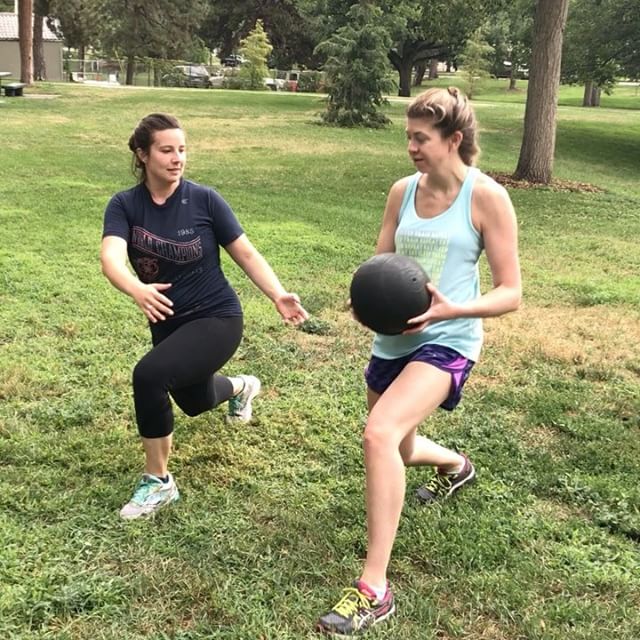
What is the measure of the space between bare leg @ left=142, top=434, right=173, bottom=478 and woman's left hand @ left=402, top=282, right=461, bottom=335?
144cm

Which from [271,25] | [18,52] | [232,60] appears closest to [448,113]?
[18,52]

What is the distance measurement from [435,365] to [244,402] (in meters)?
1.87

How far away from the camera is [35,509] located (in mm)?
3727

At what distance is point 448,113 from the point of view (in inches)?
118

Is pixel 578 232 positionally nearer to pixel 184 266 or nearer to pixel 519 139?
pixel 184 266

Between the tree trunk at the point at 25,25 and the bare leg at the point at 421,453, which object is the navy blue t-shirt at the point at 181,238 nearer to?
the bare leg at the point at 421,453

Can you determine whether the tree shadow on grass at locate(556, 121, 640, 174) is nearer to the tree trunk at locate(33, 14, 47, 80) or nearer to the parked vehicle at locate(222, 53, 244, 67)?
the tree trunk at locate(33, 14, 47, 80)

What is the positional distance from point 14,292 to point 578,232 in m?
8.10

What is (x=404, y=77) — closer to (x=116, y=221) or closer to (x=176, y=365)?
(x=116, y=221)

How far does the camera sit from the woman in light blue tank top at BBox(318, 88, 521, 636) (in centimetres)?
296

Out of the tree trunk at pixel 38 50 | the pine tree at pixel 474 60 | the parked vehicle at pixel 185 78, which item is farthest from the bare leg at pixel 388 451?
the parked vehicle at pixel 185 78

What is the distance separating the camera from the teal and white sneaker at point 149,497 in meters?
3.69

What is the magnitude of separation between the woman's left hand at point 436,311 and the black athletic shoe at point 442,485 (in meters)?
1.26

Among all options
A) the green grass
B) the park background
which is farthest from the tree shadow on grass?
the green grass
